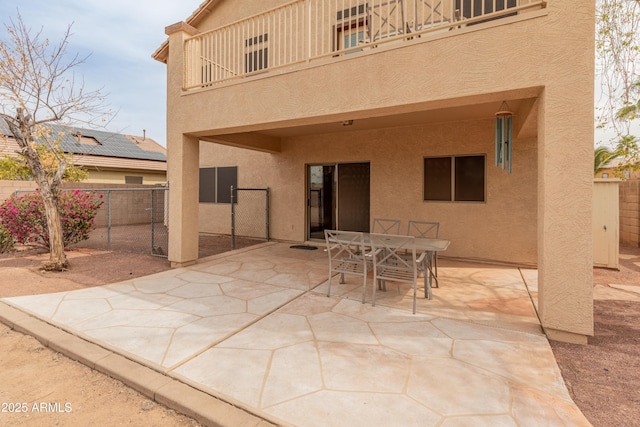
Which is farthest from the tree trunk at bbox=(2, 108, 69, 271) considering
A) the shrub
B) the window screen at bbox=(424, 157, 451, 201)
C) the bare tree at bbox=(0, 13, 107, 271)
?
the window screen at bbox=(424, 157, 451, 201)

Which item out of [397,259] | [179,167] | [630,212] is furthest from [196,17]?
[630,212]

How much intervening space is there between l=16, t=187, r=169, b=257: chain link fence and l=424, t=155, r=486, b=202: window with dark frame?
7.62 metres

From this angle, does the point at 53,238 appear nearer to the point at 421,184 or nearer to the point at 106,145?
the point at 421,184

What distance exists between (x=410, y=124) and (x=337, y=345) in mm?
5782

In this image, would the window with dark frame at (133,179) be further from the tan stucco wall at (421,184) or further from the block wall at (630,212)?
the block wall at (630,212)

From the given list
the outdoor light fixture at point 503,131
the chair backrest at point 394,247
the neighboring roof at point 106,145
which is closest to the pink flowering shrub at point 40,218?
the chair backrest at point 394,247

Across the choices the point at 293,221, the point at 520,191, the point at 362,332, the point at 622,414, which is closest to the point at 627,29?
the point at 520,191

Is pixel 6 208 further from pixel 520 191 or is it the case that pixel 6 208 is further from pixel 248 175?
pixel 520 191

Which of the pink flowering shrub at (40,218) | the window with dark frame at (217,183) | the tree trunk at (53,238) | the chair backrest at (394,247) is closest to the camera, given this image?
the chair backrest at (394,247)

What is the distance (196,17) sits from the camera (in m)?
10.3

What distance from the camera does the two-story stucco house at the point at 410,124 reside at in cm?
308

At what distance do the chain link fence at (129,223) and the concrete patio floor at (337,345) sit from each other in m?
4.77

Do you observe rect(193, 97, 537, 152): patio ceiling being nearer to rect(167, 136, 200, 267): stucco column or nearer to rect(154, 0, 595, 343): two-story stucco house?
rect(154, 0, 595, 343): two-story stucco house

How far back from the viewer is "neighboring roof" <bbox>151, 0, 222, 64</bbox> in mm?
9891
